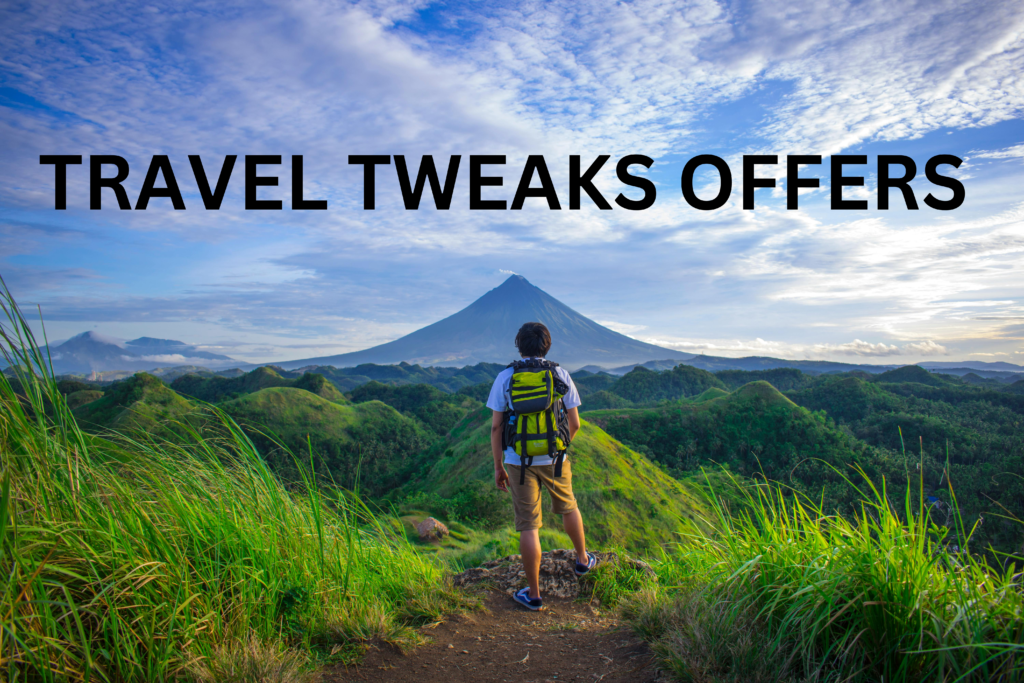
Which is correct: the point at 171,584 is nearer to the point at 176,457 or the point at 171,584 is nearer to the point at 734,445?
the point at 176,457

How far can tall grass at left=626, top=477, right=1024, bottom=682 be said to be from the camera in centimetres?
193

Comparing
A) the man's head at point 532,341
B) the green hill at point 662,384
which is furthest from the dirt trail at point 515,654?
the green hill at point 662,384

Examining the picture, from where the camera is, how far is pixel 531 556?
340 cm

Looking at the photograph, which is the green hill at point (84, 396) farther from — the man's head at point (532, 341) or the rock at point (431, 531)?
the man's head at point (532, 341)

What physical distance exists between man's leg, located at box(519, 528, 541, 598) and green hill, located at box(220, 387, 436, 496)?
36.0 metres

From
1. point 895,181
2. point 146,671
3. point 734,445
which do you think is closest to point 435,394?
point 734,445

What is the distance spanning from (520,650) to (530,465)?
1002 mm

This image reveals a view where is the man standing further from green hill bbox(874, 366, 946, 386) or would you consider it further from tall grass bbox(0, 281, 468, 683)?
green hill bbox(874, 366, 946, 386)

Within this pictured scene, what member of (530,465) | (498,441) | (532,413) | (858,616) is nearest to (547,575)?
(530,465)

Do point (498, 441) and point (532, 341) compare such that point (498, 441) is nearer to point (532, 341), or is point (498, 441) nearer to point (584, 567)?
point (532, 341)

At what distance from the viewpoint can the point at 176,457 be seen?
306 cm

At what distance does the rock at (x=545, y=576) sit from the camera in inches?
148

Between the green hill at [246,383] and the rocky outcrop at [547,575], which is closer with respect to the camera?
the rocky outcrop at [547,575]

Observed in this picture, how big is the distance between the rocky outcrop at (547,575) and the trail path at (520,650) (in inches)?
0.8
